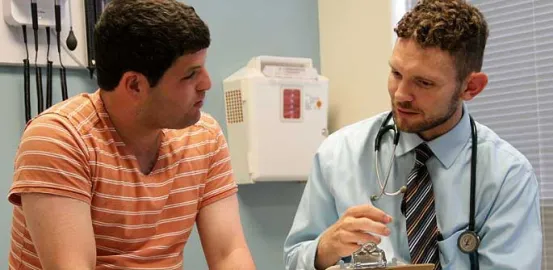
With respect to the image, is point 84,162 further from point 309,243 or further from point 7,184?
point 7,184

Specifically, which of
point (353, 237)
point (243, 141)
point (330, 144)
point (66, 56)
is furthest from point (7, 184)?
point (353, 237)

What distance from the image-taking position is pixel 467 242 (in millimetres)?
1637

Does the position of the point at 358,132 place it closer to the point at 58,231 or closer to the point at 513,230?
the point at 513,230

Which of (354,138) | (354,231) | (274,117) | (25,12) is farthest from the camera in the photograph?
(274,117)

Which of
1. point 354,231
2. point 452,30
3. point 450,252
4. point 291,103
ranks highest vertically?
point 452,30

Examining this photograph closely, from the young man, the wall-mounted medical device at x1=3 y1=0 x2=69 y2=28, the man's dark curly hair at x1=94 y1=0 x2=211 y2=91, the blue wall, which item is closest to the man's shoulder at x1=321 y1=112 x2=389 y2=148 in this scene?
the young man

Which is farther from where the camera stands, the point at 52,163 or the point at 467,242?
the point at 467,242

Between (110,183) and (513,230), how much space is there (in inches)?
35.9

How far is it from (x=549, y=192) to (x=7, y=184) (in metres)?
1.78

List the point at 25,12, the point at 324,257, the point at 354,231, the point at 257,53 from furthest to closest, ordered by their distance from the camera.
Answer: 1. the point at 257,53
2. the point at 25,12
3. the point at 324,257
4. the point at 354,231

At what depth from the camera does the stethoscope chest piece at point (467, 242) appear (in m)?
1.63

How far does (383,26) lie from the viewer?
2795 millimetres

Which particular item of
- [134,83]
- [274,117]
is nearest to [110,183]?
[134,83]

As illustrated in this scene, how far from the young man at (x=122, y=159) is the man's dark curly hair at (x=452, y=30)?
51 centimetres
